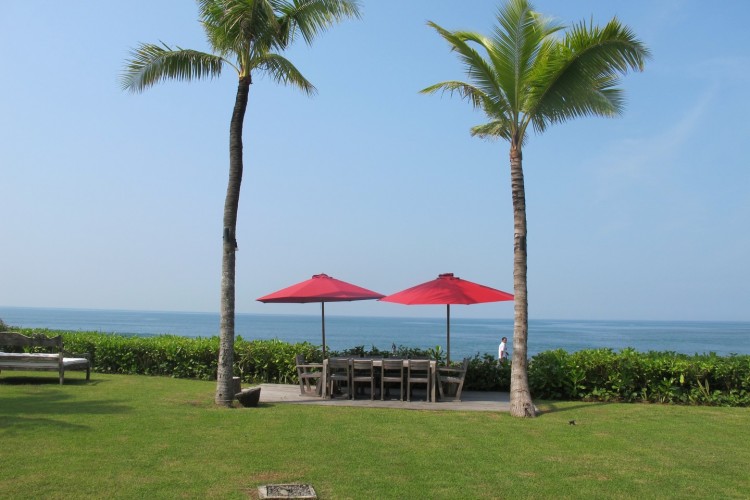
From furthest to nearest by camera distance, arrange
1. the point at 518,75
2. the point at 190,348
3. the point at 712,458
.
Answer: the point at 190,348, the point at 518,75, the point at 712,458

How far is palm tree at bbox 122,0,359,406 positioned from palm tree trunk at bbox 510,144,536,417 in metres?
4.00

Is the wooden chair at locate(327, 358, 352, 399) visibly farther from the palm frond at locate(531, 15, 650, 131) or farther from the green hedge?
the palm frond at locate(531, 15, 650, 131)

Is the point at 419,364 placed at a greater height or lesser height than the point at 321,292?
lesser

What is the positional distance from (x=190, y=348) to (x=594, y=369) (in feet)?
29.2

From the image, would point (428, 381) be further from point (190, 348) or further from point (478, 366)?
point (190, 348)

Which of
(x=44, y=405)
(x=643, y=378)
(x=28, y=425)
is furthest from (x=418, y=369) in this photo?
(x=28, y=425)

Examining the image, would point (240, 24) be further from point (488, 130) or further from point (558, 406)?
point (558, 406)

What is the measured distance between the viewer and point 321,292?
12930 mm

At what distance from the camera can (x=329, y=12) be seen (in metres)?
11.2

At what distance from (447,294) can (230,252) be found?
4.07m

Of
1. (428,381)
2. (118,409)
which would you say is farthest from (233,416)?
(428,381)

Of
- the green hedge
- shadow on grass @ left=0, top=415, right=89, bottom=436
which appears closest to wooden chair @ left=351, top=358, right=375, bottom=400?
the green hedge

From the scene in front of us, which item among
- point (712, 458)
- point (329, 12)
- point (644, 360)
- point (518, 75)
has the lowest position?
point (712, 458)

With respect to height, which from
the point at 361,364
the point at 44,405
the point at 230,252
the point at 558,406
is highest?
the point at 230,252
